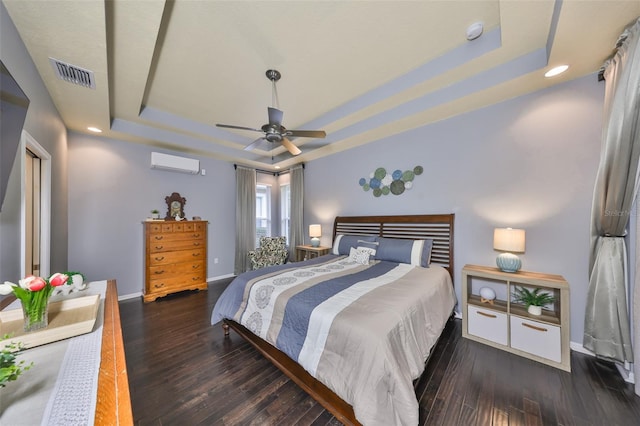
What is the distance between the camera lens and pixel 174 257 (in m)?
3.80

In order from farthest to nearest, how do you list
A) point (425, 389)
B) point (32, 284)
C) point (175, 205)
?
point (175, 205), point (425, 389), point (32, 284)

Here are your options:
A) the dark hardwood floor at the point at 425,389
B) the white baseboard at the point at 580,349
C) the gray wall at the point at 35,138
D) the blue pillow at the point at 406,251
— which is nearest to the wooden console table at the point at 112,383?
the dark hardwood floor at the point at 425,389

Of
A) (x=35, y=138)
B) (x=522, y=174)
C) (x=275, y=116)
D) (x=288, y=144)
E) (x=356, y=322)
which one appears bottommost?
(x=356, y=322)

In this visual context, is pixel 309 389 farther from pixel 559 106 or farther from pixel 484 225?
pixel 559 106

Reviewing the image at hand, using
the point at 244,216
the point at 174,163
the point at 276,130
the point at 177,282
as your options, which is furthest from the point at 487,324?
the point at 174,163

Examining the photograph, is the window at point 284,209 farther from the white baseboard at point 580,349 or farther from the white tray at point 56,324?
the white baseboard at point 580,349

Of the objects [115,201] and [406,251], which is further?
[115,201]

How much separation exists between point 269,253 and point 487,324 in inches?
145

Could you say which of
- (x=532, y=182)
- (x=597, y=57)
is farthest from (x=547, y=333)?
(x=597, y=57)

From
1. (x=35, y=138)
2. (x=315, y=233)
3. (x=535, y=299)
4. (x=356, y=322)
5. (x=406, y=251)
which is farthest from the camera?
(x=315, y=233)

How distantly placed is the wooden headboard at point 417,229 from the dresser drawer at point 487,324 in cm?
56

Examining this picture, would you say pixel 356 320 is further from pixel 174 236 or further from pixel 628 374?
pixel 174 236

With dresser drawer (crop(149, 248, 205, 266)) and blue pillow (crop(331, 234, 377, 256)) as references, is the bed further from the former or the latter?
dresser drawer (crop(149, 248, 205, 266))

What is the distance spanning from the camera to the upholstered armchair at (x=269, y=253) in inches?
180
